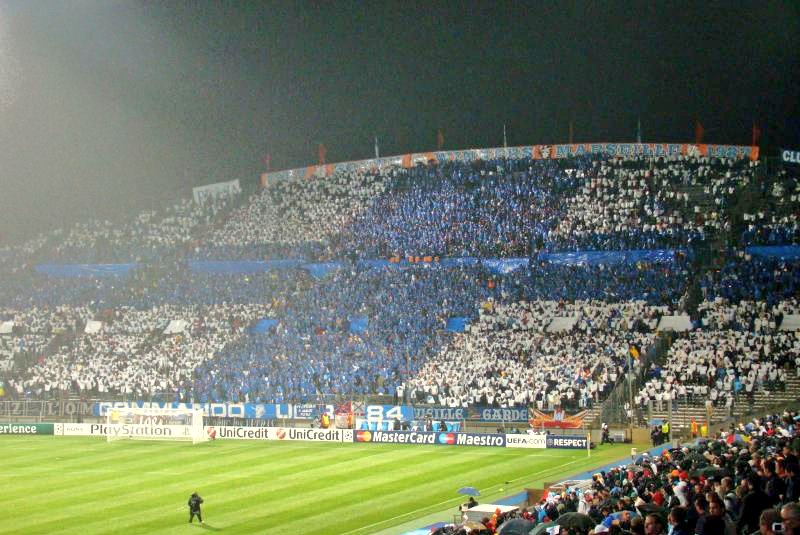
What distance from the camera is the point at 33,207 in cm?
7769

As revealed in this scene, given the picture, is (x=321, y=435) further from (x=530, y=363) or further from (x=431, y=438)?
(x=530, y=363)

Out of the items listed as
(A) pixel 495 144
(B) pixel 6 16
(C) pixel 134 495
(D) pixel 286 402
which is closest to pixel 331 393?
(D) pixel 286 402

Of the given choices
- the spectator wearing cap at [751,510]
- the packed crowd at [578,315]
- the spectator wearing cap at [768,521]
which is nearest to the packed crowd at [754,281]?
the packed crowd at [578,315]

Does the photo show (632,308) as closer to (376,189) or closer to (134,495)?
(376,189)

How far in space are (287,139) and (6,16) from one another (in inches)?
1159

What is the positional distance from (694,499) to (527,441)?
1232 inches

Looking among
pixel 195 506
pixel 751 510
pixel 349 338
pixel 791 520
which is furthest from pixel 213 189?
pixel 791 520

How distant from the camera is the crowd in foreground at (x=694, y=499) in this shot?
416 inches

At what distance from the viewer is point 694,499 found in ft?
44.5

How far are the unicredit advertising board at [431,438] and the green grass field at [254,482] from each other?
0.84 m

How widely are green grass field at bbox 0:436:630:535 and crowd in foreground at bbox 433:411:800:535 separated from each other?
8633mm

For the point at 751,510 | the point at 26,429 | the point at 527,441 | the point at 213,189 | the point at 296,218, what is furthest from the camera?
the point at 213,189

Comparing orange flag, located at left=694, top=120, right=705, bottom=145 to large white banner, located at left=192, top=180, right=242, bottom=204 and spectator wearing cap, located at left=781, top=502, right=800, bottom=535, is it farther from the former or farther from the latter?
spectator wearing cap, located at left=781, top=502, right=800, bottom=535

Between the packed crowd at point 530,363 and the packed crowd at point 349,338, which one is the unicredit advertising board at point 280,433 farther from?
the packed crowd at point 530,363
